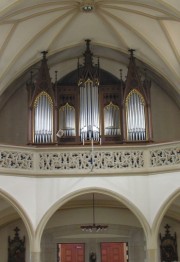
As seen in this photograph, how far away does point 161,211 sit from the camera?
14.1 m

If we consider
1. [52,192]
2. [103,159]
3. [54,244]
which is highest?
[103,159]

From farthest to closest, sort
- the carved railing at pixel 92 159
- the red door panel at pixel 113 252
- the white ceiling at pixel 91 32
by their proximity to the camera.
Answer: the red door panel at pixel 113 252
the white ceiling at pixel 91 32
the carved railing at pixel 92 159

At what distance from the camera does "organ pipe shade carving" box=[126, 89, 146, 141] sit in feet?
54.6

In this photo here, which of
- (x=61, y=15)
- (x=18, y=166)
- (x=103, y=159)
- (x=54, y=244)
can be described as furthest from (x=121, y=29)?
(x=54, y=244)

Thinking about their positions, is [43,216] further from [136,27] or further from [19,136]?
[136,27]

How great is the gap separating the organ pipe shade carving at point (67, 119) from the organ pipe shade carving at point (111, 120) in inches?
46.5

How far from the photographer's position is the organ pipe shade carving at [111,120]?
17156mm

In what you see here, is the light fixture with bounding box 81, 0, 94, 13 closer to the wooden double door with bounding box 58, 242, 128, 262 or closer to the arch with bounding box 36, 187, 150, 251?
the arch with bounding box 36, 187, 150, 251

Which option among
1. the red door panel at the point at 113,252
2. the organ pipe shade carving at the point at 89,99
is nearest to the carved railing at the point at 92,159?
the organ pipe shade carving at the point at 89,99

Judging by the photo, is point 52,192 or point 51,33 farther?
point 51,33

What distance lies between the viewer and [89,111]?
17.3 m

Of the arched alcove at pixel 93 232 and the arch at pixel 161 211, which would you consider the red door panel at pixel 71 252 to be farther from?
the arch at pixel 161 211

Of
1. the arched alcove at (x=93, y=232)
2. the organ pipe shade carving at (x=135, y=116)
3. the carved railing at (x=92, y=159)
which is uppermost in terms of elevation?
the organ pipe shade carving at (x=135, y=116)

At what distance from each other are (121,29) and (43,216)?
24.1ft
